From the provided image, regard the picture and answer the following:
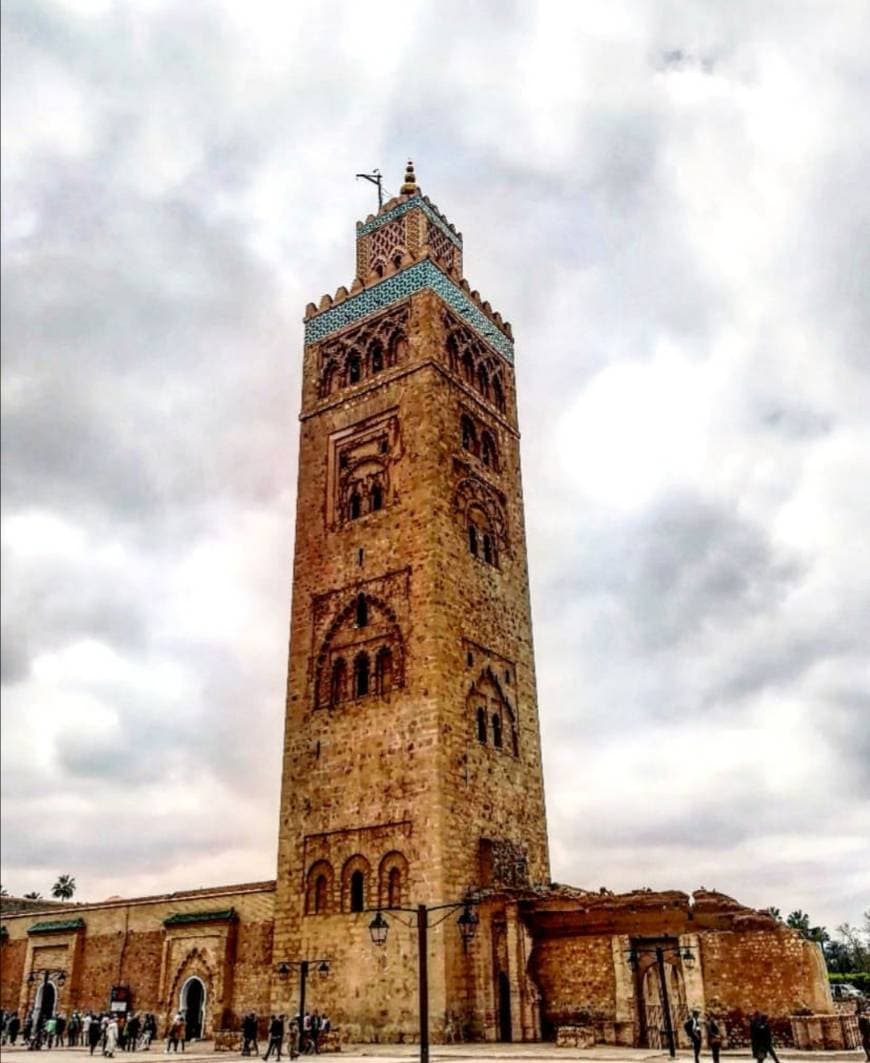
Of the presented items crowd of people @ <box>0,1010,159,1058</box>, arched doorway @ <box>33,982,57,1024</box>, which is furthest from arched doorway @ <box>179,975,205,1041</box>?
arched doorway @ <box>33,982,57,1024</box>

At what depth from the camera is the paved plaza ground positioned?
50.6 ft

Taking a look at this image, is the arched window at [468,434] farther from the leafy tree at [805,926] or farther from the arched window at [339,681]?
the leafy tree at [805,926]

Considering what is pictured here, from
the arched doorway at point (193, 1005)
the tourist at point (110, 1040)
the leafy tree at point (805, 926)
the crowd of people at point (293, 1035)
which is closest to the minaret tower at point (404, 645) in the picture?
the crowd of people at point (293, 1035)

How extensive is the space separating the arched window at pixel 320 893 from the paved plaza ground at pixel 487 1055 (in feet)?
10.7

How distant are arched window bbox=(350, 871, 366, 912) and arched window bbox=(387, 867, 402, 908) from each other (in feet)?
2.30

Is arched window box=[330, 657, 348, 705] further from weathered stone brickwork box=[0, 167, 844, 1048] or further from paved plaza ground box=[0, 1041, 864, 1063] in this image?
paved plaza ground box=[0, 1041, 864, 1063]

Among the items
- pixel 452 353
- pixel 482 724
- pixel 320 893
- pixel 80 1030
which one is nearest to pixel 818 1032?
pixel 482 724

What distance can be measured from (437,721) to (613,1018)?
7.21 meters

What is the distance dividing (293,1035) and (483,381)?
1949 centimetres

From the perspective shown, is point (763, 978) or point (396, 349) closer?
point (763, 978)

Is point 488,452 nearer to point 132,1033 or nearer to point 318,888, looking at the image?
point 318,888

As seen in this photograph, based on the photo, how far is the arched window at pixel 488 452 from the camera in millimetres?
28578

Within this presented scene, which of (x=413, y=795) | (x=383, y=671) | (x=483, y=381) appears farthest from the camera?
(x=483, y=381)

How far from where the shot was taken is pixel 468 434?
2808cm
